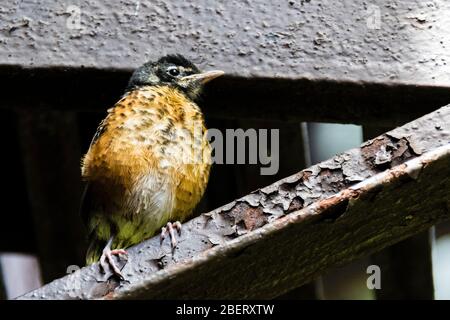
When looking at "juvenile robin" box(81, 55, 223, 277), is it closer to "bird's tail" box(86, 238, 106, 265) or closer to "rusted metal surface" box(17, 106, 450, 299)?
"bird's tail" box(86, 238, 106, 265)

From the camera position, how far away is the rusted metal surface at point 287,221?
2.12 metres

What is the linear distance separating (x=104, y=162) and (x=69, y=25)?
1.92 ft

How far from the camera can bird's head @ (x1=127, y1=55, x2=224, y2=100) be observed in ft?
11.4

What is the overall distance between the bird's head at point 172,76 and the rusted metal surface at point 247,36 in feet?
1.03

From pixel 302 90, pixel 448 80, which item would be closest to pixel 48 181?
pixel 302 90

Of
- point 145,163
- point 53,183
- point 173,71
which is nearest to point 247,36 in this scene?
point 145,163

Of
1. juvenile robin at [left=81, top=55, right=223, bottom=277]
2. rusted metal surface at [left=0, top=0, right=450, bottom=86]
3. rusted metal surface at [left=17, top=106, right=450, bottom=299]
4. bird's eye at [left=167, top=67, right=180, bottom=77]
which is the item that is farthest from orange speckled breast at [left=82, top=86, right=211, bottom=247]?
rusted metal surface at [left=17, top=106, right=450, bottom=299]

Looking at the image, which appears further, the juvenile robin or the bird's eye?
the bird's eye

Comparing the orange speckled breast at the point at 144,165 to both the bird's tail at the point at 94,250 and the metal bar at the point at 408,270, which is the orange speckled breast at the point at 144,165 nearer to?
the bird's tail at the point at 94,250

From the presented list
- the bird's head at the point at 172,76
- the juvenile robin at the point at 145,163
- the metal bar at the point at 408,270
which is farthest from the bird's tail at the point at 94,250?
the metal bar at the point at 408,270

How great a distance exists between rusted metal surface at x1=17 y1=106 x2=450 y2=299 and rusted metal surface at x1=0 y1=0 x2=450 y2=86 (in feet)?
2.03

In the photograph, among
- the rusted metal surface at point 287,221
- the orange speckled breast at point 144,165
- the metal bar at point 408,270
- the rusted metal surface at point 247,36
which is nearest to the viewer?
the rusted metal surface at point 287,221

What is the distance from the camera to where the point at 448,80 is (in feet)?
9.27

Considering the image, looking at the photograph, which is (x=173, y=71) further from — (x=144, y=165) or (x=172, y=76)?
(x=144, y=165)
